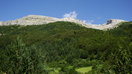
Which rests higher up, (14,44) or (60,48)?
(14,44)

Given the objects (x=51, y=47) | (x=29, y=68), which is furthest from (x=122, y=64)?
(x=51, y=47)

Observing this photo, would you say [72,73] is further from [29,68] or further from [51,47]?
[51,47]

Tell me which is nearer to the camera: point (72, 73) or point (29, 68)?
point (29, 68)

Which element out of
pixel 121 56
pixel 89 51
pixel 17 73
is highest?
pixel 121 56

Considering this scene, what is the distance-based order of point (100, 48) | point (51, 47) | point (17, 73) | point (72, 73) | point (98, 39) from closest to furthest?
point (17, 73), point (72, 73), point (100, 48), point (51, 47), point (98, 39)

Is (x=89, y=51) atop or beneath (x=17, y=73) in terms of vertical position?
beneath

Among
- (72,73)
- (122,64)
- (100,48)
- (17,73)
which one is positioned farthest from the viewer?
Answer: (100,48)

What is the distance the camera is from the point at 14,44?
37.7 m

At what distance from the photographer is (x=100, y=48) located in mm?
160625

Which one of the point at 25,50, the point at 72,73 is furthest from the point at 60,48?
the point at 25,50

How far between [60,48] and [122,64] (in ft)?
456

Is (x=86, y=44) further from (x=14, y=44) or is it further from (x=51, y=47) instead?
(x=14, y=44)

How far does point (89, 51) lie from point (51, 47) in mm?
34694

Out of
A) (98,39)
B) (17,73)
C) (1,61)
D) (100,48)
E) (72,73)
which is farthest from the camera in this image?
(98,39)
